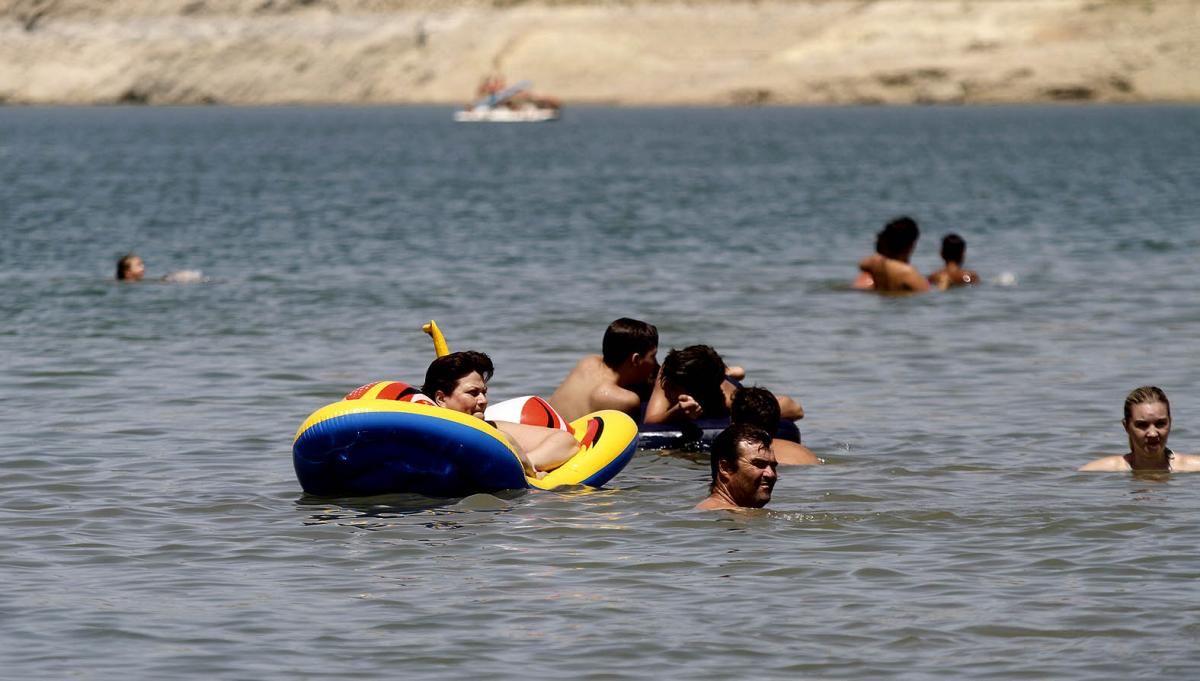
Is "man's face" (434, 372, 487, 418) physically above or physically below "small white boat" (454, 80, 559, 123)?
below

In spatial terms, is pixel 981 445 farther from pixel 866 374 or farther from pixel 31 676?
pixel 31 676

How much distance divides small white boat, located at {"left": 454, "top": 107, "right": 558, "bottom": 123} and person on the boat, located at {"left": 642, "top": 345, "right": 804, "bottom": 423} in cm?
10856

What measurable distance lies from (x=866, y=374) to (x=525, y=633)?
894cm

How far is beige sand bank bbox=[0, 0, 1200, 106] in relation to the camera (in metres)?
118

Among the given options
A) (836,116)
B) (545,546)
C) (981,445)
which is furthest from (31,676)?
(836,116)

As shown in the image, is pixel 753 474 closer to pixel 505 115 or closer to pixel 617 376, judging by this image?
pixel 617 376

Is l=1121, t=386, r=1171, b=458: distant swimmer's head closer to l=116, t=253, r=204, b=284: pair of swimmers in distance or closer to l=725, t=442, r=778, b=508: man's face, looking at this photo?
l=725, t=442, r=778, b=508: man's face

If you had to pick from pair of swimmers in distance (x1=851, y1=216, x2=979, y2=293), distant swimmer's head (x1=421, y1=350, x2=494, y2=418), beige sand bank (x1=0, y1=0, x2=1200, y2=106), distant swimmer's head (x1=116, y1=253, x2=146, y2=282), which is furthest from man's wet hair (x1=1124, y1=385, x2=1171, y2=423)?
beige sand bank (x1=0, y1=0, x2=1200, y2=106)

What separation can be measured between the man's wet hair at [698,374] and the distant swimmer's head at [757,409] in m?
0.78

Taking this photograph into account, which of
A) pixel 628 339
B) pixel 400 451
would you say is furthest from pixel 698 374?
pixel 400 451

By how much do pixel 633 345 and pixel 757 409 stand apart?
1.37m

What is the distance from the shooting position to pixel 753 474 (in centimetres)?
1052

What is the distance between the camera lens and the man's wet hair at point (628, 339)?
41.3 ft

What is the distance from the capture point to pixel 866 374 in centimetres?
1673
